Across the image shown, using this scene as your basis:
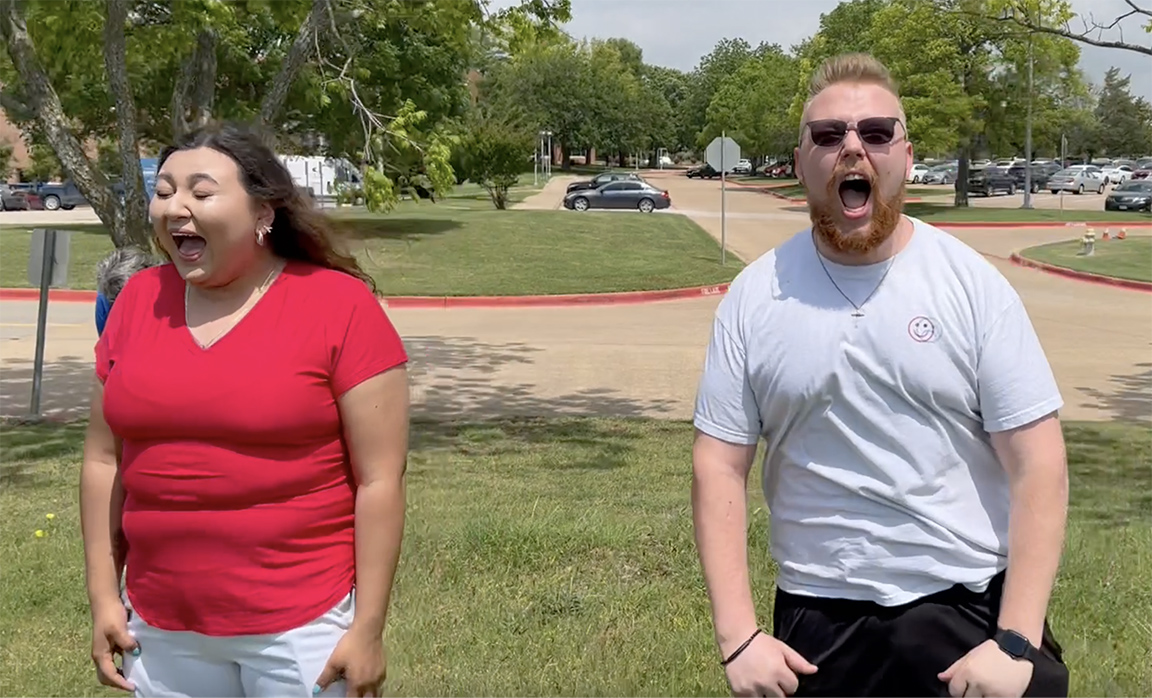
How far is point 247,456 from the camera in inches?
83.8

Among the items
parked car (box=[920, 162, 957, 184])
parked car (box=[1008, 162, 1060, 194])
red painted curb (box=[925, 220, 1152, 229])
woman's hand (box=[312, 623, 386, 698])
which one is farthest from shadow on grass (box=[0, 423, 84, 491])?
parked car (box=[920, 162, 957, 184])

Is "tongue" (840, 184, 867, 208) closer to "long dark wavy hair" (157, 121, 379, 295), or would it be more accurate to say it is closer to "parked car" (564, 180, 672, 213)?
"long dark wavy hair" (157, 121, 379, 295)

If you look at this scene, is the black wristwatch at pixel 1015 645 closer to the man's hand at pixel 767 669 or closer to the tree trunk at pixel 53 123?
the man's hand at pixel 767 669

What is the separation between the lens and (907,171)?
2.13m

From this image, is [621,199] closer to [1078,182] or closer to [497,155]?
[497,155]

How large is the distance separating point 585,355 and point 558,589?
28.2 feet

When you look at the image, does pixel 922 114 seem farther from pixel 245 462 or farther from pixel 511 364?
pixel 245 462

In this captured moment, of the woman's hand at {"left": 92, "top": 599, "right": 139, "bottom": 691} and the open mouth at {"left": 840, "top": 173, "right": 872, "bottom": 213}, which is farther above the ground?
the open mouth at {"left": 840, "top": 173, "right": 872, "bottom": 213}

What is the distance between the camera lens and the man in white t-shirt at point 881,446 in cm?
198

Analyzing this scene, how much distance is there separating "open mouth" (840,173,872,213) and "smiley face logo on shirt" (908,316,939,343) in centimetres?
23

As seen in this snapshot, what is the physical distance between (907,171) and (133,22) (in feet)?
25.2

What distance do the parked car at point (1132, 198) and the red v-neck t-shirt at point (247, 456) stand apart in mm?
45462

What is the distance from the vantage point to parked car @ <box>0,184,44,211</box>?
161ft

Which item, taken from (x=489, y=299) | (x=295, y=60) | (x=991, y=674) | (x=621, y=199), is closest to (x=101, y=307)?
(x=295, y=60)
